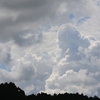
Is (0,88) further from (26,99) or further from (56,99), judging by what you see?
(56,99)

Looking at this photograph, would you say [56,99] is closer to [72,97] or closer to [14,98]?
[72,97]

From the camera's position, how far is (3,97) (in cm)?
15925

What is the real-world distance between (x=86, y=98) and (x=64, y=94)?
1488cm

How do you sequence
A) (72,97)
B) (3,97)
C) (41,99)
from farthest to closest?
(72,97), (41,99), (3,97)

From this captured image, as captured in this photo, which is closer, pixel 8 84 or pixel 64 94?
pixel 8 84

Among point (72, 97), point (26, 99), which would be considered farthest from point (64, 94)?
point (26, 99)

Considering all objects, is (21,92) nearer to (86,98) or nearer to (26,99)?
(26,99)

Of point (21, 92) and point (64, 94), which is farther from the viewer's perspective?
point (64, 94)

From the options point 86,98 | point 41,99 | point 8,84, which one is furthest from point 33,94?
point 86,98

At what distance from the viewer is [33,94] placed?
183 meters

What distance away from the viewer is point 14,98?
161 meters

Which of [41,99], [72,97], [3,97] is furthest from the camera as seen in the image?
[72,97]

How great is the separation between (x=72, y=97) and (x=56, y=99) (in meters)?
11.7

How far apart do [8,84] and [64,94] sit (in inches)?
1669
